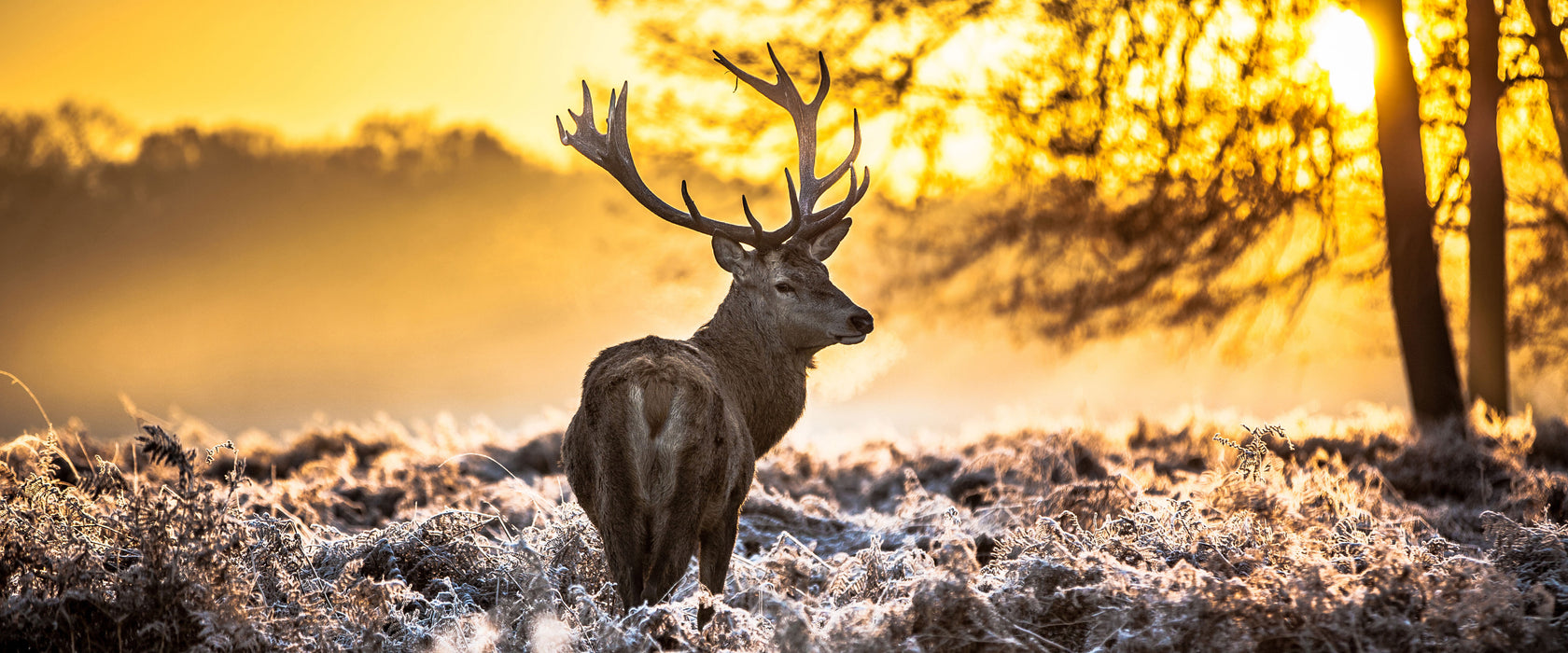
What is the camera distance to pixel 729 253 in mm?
6516

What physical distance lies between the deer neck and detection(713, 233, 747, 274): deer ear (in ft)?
0.43

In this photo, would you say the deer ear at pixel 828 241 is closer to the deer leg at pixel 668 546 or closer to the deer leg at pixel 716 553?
the deer leg at pixel 716 553

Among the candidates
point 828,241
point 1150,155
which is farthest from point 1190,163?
point 828,241

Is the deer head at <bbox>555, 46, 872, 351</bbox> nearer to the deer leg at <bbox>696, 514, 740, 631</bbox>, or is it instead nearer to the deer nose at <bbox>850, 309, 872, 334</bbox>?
the deer nose at <bbox>850, 309, 872, 334</bbox>

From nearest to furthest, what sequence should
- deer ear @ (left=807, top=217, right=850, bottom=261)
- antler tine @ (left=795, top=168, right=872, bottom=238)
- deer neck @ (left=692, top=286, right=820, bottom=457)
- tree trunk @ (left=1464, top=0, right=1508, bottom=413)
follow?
deer neck @ (left=692, top=286, right=820, bottom=457) → antler tine @ (left=795, top=168, right=872, bottom=238) → deer ear @ (left=807, top=217, right=850, bottom=261) → tree trunk @ (left=1464, top=0, right=1508, bottom=413)

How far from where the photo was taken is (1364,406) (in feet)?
44.0

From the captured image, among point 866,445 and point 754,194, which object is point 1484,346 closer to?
point 866,445

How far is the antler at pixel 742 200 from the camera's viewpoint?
6.52m

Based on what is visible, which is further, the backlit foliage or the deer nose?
the backlit foliage

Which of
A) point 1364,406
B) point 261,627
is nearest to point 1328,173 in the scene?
point 1364,406

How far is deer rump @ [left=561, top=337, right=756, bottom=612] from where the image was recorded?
481cm

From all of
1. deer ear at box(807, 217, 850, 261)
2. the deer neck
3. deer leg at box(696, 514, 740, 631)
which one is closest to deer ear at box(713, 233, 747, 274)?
the deer neck

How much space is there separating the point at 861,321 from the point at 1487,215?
876 cm

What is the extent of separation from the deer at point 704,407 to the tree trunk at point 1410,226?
767 centimetres
